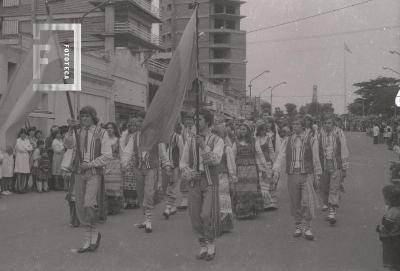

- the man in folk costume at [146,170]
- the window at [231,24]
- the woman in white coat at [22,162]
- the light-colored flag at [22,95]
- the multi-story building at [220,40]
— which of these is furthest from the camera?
the window at [231,24]

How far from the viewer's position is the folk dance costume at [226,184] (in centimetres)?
816

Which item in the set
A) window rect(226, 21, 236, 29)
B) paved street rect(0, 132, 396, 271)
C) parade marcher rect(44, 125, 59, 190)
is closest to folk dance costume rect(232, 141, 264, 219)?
paved street rect(0, 132, 396, 271)

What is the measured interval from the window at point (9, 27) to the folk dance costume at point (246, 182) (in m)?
30.9

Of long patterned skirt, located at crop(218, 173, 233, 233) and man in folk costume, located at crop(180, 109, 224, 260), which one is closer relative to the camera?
man in folk costume, located at crop(180, 109, 224, 260)

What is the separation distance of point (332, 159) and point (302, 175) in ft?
6.43

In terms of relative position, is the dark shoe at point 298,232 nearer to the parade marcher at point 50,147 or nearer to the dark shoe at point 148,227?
the dark shoe at point 148,227

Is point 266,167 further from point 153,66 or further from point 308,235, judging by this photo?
point 153,66

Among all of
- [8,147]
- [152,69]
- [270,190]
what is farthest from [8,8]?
[8,147]

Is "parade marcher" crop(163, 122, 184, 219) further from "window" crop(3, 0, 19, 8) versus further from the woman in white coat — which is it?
"window" crop(3, 0, 19, 8)

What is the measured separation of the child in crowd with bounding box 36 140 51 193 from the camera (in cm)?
1641

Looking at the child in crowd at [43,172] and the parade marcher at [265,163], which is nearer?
the parade marcher at [265,163]

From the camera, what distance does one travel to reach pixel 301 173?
9.12m

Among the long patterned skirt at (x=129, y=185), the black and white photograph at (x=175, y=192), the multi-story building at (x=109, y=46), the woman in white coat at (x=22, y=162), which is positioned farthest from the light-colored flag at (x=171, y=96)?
the multi-story building at (x=109, y=46)

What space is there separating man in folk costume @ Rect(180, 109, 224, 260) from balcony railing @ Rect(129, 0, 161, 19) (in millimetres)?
37186
